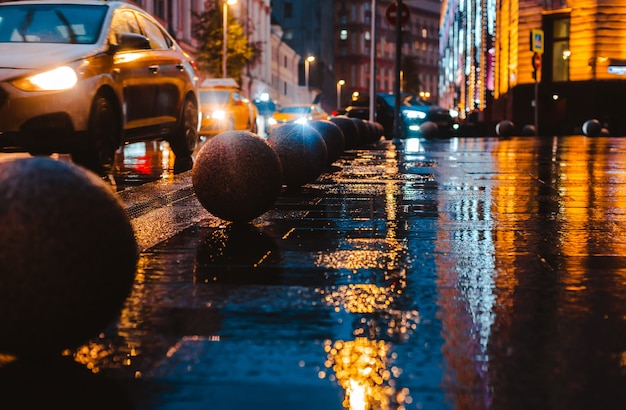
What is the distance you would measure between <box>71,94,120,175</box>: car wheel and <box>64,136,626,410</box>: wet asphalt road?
148 centimetres

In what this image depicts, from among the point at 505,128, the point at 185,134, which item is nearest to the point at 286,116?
the point at 505,128

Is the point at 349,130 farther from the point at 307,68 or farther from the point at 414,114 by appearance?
the point at 307,68

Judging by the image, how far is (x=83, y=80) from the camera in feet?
33.0

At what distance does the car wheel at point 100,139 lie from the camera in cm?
1029

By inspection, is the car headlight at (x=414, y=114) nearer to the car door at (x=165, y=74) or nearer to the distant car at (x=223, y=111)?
the distant car at (x=223, y=111)

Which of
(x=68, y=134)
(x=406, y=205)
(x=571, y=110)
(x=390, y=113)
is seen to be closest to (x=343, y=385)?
(x=406, y=205)

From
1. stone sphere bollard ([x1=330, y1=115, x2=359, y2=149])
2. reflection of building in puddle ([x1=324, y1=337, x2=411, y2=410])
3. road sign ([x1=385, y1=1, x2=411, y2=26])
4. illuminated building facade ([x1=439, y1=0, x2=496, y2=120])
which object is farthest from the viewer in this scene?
illuminated building facade ([x1=439, y1=0, x2=496, y2=120])

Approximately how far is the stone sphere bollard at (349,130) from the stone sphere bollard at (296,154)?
34.9 ft

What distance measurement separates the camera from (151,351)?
3.77 m

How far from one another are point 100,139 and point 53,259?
7.27 metres

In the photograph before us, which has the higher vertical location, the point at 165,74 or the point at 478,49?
the point at 478,49

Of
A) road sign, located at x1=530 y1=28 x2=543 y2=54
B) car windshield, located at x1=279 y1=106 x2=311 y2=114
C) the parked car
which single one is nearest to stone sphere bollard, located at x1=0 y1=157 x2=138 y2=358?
the parked car

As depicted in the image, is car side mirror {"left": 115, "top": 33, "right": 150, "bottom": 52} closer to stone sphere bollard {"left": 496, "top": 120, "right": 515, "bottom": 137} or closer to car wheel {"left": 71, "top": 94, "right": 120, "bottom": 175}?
car wheel {"left": 71, "top": 94, "right": 120, "bottom": 175}

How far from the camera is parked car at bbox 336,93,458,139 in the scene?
4009 cm
